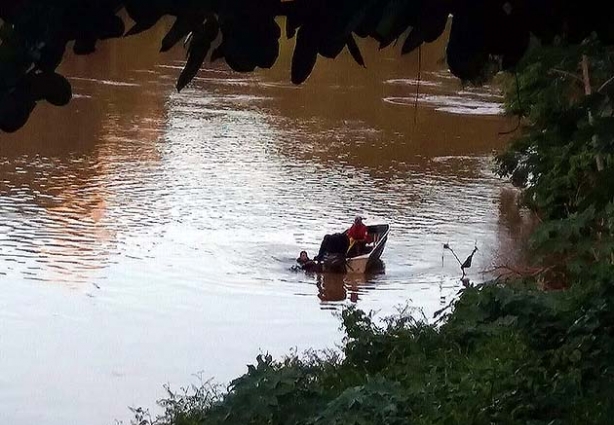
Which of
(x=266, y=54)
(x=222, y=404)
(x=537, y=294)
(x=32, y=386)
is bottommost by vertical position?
(x=32, y=386)

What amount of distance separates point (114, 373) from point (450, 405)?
6950mm

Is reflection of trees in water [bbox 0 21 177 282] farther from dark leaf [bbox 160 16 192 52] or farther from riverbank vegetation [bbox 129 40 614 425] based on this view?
dark leaf [bbox 160 16 192 52]

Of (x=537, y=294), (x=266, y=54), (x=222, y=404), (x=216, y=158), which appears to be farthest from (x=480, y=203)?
(x=266, y=54)

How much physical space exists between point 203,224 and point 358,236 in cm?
338

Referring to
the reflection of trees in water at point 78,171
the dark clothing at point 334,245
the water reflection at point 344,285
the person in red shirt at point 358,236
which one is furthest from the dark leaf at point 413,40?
the person in red shirt at point 358,236

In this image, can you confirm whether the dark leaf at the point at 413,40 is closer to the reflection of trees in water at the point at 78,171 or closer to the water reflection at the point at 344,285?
the reflection of trees in water at the point at 78,171

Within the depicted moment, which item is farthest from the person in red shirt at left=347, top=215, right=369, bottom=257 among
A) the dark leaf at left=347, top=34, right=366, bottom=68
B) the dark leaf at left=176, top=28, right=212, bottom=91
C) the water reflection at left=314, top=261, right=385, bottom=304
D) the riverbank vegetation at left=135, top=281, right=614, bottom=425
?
the dark leaf at left=176, top=28, right=212, bottom=91

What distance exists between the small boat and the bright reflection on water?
31cm

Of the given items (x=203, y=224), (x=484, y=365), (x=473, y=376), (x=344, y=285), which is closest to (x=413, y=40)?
(x=473, y=376)

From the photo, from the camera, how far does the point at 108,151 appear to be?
2489cm

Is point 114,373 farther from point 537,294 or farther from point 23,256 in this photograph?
point 537,294

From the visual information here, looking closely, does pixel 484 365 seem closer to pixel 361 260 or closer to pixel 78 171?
pixel 361 260

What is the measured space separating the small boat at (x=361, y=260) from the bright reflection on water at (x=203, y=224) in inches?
12.0

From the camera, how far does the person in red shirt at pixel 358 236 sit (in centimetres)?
1758
